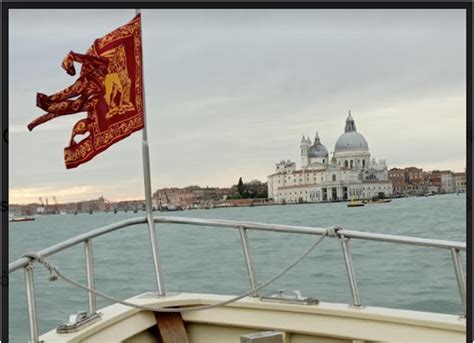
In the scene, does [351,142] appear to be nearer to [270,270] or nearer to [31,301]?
[270,270]

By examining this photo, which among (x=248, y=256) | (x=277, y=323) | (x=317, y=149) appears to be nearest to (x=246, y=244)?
(x=248, y=256)

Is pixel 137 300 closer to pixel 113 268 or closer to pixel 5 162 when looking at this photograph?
pixel 5 162

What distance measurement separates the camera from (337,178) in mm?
6211

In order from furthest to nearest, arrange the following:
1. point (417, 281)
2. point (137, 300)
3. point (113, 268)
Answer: point (417, 281) < point (113, 268) < point (137, 300)

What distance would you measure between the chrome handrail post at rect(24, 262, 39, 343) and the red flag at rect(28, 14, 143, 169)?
718mm

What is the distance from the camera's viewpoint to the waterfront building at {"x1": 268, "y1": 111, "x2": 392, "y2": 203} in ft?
21.8

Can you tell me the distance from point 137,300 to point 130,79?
44.6 inches

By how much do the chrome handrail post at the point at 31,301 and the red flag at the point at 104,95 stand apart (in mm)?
718

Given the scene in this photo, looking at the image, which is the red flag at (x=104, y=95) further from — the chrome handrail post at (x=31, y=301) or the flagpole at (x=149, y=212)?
the chrome handrail post at (x=31, y=301)

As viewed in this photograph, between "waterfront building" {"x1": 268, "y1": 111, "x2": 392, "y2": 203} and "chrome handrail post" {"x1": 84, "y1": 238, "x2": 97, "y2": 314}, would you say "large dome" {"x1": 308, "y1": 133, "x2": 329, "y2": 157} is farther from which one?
"chrome handrail post" {"x1": 84, "y1": 238, "x2": 97, "y2": 314}

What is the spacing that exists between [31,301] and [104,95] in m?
1.10

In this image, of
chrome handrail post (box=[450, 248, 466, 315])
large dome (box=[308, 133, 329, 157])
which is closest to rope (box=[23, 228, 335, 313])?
chrome handrail post (box=[450, 248, 466, 315])

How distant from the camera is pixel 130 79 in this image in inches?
122

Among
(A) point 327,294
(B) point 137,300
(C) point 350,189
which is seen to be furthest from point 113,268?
(B) point 137,300
